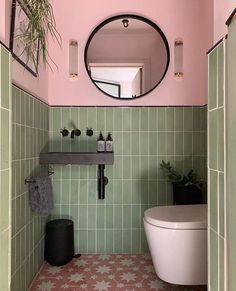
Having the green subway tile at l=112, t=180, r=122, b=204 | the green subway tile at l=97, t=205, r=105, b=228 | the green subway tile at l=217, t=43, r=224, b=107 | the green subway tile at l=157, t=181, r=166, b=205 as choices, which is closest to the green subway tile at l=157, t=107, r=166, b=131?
the green subway tile at l=157, t=181, r=166, b=205

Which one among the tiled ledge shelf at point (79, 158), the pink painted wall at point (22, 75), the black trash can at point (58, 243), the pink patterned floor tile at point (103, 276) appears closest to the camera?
the pink painted wall at point (22, 75)

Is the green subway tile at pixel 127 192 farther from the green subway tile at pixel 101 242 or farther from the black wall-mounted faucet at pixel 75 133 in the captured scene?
the black wall-mounted faucet at pixel 75 133

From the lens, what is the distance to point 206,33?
2363 mm

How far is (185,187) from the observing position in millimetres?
2250

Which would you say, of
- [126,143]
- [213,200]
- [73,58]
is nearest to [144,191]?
[126,143]

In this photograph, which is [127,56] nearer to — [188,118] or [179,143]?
[188,118]

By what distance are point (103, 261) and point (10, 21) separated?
71.4 inches

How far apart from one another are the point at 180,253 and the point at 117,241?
2.99ft

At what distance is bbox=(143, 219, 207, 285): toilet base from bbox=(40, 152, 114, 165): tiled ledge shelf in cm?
57

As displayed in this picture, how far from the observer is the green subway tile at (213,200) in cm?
100

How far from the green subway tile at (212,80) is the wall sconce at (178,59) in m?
1.37

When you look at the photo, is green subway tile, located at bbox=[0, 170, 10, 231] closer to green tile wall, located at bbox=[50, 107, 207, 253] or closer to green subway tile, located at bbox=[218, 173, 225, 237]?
green subway tile, located at bbox=[218, 173, 225, 237]

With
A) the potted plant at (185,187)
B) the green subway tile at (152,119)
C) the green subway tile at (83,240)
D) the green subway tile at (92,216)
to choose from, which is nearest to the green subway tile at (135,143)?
the green subway tile at (152,119)

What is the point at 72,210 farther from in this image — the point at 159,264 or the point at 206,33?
the point at 206,33
